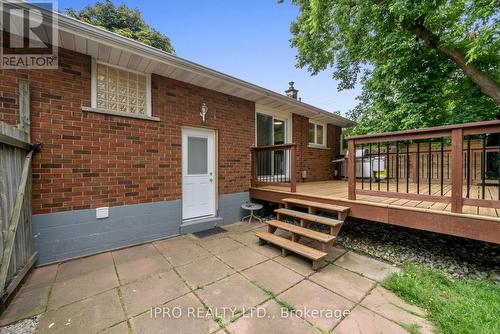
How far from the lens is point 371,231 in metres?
4.16

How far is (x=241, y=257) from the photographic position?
3.08 meters

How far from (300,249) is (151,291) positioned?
1915 mm

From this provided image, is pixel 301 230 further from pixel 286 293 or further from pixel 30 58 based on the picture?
pixel 30 58

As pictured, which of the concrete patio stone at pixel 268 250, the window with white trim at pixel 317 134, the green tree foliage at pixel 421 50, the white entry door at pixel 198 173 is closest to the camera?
the concrete patio stone at pixel 268 250

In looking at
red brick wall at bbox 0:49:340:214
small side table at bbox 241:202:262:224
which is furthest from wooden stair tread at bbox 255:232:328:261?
red brick wall at bbox 0:49:340:214

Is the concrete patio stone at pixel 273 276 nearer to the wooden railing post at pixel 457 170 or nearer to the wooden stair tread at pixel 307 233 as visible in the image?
the wooden stair tread at pixel 307 233

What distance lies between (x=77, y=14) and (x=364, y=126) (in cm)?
2086

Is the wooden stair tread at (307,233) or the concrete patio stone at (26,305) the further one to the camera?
the wooden stair tread at (307,233)

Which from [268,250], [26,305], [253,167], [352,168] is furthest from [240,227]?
[26,305]

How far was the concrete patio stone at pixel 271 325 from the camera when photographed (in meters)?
1.71

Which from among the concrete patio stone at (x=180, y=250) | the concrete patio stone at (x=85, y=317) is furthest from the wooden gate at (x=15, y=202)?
the concrete patio stone at (x=180, y=250)

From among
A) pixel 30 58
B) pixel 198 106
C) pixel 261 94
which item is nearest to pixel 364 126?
pixel 261 94

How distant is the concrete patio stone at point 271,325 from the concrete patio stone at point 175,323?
20cm

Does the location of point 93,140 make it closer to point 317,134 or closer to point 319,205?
point 319,205
